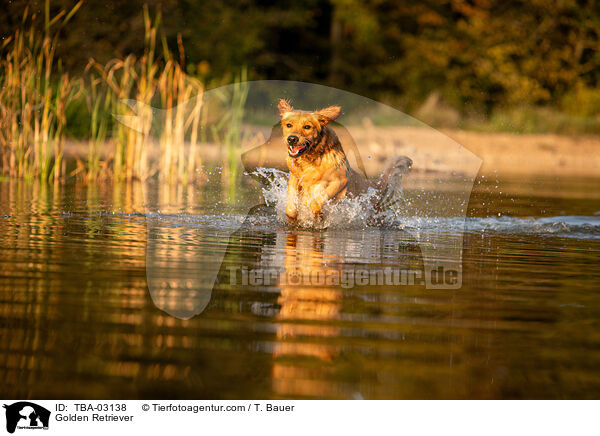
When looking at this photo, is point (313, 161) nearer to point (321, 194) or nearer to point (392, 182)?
point (321, 194)

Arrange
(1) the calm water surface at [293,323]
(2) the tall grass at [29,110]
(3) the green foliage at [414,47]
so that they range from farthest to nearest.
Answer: (3) the green foliage at [414,47] → (2) the tall grass at [29,110] → (1) the calm water surface at [293,323]

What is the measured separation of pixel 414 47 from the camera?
32375 millimetres

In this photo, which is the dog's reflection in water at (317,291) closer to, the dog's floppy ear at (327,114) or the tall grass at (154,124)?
the dog's floppy ear at (327,114)

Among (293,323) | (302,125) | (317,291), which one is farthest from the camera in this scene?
(302,125)

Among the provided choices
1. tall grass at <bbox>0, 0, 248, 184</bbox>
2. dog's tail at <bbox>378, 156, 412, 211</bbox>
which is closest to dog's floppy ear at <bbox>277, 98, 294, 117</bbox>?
dog's tail at <bbox>378, 156, 412, 211</bbox>

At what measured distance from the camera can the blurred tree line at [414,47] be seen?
95.9 ft

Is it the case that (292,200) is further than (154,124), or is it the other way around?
(154,124)

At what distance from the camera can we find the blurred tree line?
95.9ft

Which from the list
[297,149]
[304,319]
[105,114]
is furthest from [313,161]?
[105,114]

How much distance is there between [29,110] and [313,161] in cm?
498

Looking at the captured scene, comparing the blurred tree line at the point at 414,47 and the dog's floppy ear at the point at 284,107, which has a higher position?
the blurred tree line at the point at 414,47

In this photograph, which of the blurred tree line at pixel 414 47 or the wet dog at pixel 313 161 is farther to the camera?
the blurred tree line at pixel 414 47

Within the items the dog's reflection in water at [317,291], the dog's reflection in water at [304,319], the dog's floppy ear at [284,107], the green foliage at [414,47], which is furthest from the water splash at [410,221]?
the green foliage at [414,47]

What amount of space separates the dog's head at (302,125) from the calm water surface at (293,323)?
2.64 feet
